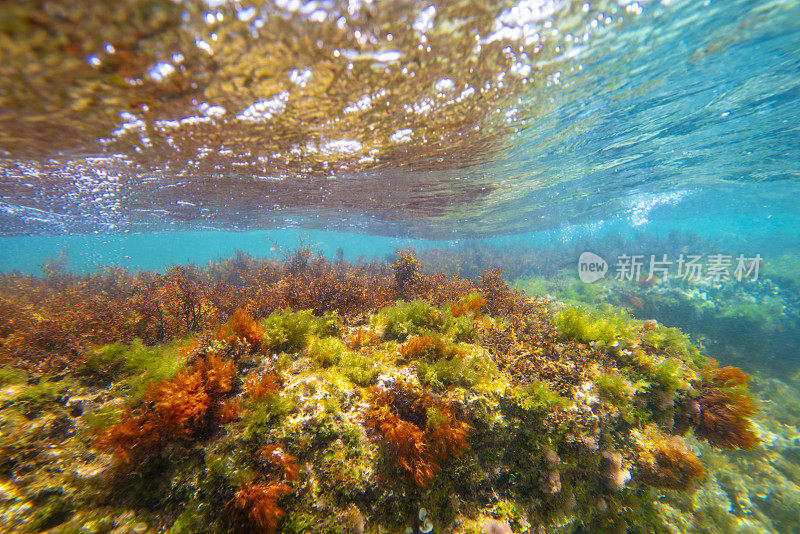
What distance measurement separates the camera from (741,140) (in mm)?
13203

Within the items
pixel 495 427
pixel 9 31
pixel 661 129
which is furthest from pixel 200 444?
pixel 661 129

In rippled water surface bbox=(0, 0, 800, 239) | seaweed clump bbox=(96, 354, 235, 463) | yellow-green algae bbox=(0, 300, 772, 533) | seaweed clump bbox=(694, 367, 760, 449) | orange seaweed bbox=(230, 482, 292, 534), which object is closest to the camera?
orange seaweed bbox=(230, 482, 292, 534)

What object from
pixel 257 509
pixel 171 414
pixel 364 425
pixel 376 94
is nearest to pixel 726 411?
pixel 364 425

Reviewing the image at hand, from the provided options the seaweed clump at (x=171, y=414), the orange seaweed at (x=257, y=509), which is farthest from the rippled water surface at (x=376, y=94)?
the orange seaweed at (x=257, y=509)

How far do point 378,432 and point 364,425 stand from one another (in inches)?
8.4

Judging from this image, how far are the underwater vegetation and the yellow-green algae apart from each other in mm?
22

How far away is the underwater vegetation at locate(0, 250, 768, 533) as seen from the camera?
10.2 ft

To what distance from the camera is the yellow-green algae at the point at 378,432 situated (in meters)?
3.10

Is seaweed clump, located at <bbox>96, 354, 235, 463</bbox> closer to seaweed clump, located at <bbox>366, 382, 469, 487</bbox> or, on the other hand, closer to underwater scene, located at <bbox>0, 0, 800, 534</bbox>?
underwater scene, located at <bbox>0, 0, 800, 534</bbox>

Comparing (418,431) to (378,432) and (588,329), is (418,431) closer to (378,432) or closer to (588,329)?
(378,432)

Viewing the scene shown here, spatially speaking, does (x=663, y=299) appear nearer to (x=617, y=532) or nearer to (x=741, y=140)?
(x=741, y=140)

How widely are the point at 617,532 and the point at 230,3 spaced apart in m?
9.97

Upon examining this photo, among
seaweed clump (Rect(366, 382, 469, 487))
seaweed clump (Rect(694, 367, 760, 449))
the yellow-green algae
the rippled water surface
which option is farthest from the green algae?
the rippled water surface

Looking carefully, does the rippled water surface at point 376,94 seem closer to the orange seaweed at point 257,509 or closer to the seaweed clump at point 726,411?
the orange seaweed at point 257,509
